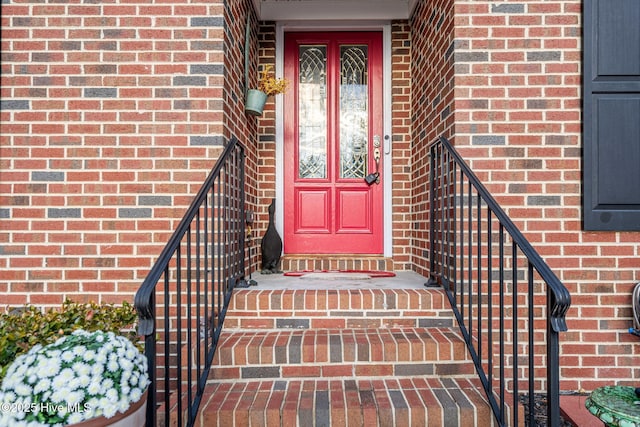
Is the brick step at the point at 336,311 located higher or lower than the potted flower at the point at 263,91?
lower

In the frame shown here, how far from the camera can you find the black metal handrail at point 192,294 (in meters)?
1.41

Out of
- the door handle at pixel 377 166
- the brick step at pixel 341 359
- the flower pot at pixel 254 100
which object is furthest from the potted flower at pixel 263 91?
the brick step at pixel 341 359

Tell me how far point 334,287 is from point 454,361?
2.64 feet

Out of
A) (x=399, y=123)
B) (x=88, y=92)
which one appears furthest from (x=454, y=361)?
(x=88, y=92)

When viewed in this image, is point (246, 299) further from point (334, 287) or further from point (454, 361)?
point (454, 361)

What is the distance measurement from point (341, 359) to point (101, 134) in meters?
1.93

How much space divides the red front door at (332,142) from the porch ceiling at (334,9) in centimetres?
17

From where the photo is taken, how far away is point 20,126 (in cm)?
233

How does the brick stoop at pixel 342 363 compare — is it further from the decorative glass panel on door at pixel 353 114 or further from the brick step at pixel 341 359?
the decorative glass panel on door at pixel 353 114

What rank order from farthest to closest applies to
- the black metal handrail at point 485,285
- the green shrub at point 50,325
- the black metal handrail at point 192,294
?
the black metal handrail at point 485,285, the green shrub at point 50,325, the black metal handrail at point 192,294

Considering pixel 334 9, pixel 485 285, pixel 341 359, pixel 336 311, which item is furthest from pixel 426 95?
pixel 341 359

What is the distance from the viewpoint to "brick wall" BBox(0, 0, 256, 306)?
232 cm

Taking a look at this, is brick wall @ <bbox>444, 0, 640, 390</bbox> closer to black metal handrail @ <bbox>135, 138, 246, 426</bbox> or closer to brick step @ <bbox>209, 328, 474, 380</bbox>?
brick step @ <bbox>209, 328, 474, 380</bbox>

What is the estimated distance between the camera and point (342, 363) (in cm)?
197
